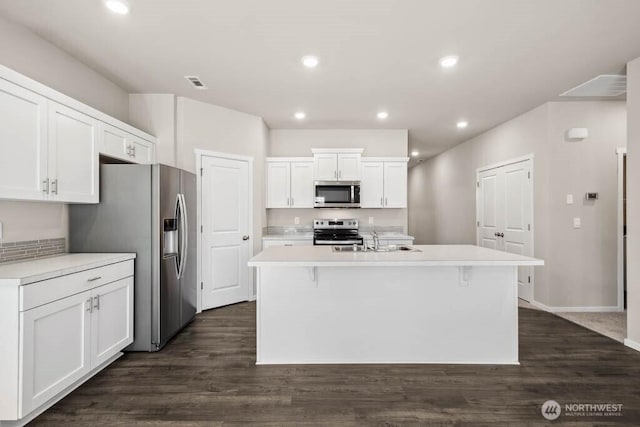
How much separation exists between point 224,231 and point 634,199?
4.42 m

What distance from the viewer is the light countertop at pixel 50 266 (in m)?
1.84

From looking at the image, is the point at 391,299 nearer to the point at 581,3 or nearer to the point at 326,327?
the point at 326,327

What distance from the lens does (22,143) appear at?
7.04 feet

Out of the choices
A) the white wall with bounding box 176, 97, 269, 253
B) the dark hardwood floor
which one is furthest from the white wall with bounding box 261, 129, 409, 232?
the dark hardwood floor

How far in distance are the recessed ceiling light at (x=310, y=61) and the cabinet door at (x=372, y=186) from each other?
7.65ft

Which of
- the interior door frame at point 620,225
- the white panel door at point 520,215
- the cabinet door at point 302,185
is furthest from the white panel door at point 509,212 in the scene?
the cabinet door at point 302,185

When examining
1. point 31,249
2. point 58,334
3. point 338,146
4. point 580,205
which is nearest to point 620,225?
point 580,205

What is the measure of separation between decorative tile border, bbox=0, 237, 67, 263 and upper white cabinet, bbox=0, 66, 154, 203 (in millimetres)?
433

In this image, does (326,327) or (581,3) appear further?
(326,327)

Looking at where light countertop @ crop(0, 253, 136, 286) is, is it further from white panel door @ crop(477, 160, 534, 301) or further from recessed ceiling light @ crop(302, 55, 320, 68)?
white panel door @ crop(477, 160, 534, 301)

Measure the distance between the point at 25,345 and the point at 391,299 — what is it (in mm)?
2438

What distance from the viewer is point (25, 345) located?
72.1 inches

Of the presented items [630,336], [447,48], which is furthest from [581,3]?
[630,336]

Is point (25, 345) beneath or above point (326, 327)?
above
